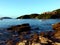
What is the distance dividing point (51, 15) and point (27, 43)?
163198 mm

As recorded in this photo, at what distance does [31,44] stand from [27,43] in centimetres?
70

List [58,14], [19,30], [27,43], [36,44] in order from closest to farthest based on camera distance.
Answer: [36,44]
[27,43]
[19,30]
[58,14]

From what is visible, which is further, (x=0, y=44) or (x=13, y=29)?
(x=13, y=29)

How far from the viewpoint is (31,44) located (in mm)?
19922

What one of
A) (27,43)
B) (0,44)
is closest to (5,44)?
Result: (0,44)

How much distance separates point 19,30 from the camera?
4031 cm

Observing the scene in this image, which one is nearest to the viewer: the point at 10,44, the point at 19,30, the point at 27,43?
the point at 27,43

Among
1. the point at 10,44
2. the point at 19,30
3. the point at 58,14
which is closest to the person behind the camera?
the point at 10,44

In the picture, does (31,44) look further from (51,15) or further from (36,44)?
(51,15)

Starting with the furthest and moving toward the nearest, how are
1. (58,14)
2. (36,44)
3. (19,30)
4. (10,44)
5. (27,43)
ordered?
(58,14), (19,30), (10,44), (27,43), (36,44)

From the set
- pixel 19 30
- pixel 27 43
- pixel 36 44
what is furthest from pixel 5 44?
pixel 19 30

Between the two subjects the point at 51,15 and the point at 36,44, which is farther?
the point at 51,15

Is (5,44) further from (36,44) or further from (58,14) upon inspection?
(58,14)

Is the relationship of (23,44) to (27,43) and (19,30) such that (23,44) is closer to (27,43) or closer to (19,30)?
(27,43)
